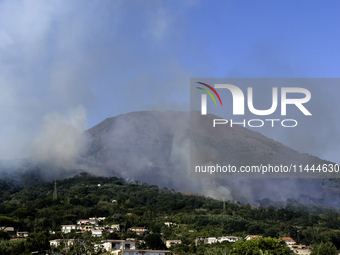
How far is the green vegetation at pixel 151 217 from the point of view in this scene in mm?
60181

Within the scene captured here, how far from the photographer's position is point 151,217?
9494 cm

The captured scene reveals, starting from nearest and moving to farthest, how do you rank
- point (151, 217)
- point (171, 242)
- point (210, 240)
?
1. point (171, 242)
2. point (210, 240)
3. point (151, 217)

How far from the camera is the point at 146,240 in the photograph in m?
63.6

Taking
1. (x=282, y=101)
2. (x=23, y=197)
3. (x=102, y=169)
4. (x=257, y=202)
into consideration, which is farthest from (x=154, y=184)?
(x=282, y=101)

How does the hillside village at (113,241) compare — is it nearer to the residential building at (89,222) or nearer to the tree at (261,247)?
the residential building at (89,222)

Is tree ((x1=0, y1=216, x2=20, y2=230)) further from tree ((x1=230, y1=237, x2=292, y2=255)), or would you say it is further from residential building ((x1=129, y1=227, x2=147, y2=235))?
tree ((x1=230, y1=237, x2=292, y2=255))

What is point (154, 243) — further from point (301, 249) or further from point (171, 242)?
point (301, 249)

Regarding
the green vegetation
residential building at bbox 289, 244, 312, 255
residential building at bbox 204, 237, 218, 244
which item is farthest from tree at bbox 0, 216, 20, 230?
residential building at bbox 289, 244, 312, 255

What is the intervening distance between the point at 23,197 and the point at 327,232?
79.3 m

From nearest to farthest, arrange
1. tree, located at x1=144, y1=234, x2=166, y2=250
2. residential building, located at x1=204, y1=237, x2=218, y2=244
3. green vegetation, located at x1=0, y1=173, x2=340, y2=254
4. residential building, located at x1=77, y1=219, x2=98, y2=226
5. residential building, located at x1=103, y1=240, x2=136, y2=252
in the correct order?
1. green vegetation, located at x1=0, y1=173, x2=340, y2=254
2. tree, located at x1=144, y1=234, x2=166, y2=250
3. residential building, located at x1=103, y1=240, x2=136, y2=252
4. residential building, located at x1=204, y1=237, x2=218, y2=244
5. residential building, located at x1=77, y1=219, x2=98, y2=226

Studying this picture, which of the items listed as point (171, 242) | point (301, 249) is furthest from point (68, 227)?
point (301, 249)

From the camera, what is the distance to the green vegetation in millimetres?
60181

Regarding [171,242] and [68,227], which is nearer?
[171,242]

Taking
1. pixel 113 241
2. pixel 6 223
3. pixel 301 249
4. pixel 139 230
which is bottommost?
pixel 301 249
